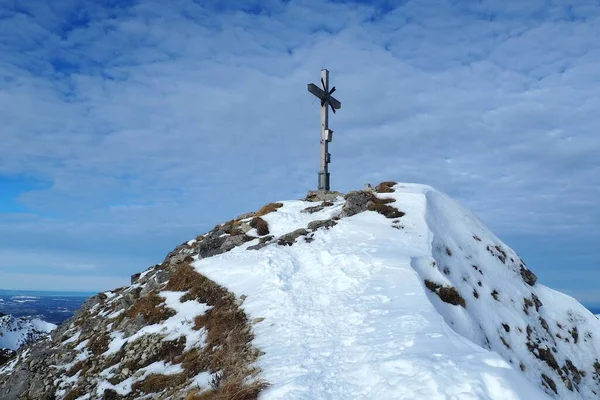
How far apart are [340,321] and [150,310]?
9.32 meters

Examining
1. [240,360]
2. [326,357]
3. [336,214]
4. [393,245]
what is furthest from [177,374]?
[336,214]

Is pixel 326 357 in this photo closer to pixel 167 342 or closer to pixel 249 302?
pixel 249 302

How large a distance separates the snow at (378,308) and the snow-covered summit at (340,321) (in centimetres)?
5

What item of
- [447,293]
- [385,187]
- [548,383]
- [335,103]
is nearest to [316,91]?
[335,103]

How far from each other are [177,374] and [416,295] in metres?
7.71

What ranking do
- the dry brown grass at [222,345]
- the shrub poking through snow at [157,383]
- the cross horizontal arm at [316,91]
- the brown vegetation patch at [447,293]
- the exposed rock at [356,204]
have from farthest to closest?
1. the cross horizontal arm at [316,91]
2. the exposed rock at [356,204]
3. the brown vegetation patch at [447,293]
4. the shrub poking through snow at [157,383]
5. the dry brown grass at [222,345]

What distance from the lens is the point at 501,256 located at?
2209 centimetres

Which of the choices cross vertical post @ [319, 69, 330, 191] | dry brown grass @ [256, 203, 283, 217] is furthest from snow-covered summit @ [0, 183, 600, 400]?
cross vertical post @ [319, 69, 330, 191]

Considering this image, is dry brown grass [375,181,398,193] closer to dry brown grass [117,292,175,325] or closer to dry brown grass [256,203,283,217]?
dry brown grass [256,203,283,217]

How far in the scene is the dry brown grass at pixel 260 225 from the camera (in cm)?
2344

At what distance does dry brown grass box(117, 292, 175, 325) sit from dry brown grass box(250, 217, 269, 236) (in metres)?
6.58

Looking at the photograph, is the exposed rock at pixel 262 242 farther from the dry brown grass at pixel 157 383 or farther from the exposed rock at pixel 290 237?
the dry brown grass at pixel 157 383

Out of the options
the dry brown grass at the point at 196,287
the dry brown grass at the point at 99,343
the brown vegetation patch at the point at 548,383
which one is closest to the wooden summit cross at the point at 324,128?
the dry brown grass at the point at 196,287

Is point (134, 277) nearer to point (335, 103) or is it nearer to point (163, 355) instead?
point (163, 355)
